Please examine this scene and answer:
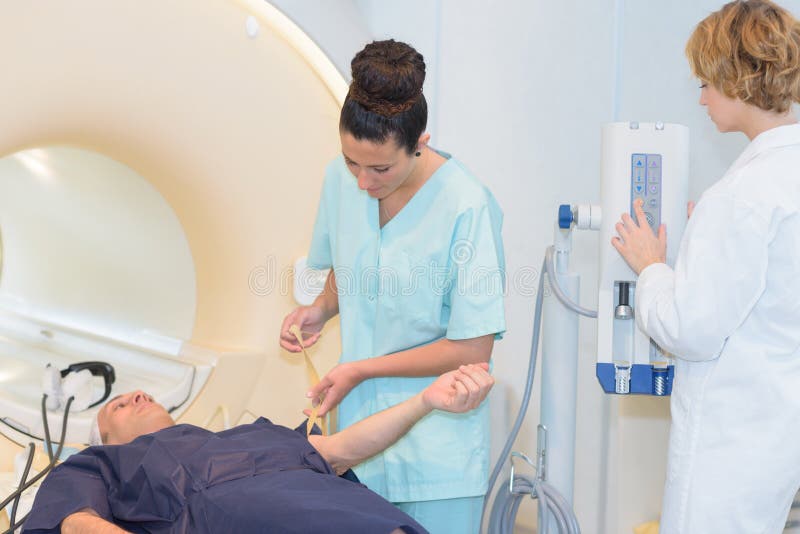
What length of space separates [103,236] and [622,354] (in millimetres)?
1687

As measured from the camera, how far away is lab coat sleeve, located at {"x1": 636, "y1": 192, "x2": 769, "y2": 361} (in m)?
1.30

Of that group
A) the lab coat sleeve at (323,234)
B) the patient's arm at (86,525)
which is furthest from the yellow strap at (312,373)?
the patient's arm at (86,525)

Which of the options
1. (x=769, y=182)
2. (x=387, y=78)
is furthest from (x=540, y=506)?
(x=387, y=78)

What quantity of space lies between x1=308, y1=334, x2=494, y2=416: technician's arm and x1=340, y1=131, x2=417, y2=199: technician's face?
0.29 metres

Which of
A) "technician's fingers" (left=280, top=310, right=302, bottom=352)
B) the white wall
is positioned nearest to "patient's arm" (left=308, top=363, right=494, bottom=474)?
"technician's fingers" (left=280, top=310, right=302, bottom=352)

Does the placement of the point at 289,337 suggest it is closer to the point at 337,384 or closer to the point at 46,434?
the point at 337,384

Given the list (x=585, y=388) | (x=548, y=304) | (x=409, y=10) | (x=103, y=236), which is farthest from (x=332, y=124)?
(x=103, y=236)

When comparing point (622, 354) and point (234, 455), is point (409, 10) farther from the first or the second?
point (234, 455)

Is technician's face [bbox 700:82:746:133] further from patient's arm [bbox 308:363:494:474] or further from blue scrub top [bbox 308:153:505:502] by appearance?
patient's arm [bbox 308:363:494:474]

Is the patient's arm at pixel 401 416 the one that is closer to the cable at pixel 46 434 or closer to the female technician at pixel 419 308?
the female technician at pixel 419 308

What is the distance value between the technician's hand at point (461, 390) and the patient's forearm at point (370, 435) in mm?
50

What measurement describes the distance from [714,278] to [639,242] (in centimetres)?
27

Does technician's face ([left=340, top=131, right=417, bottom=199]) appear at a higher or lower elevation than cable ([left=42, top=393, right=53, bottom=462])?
higher

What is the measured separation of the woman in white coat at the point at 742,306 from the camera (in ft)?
4.32
